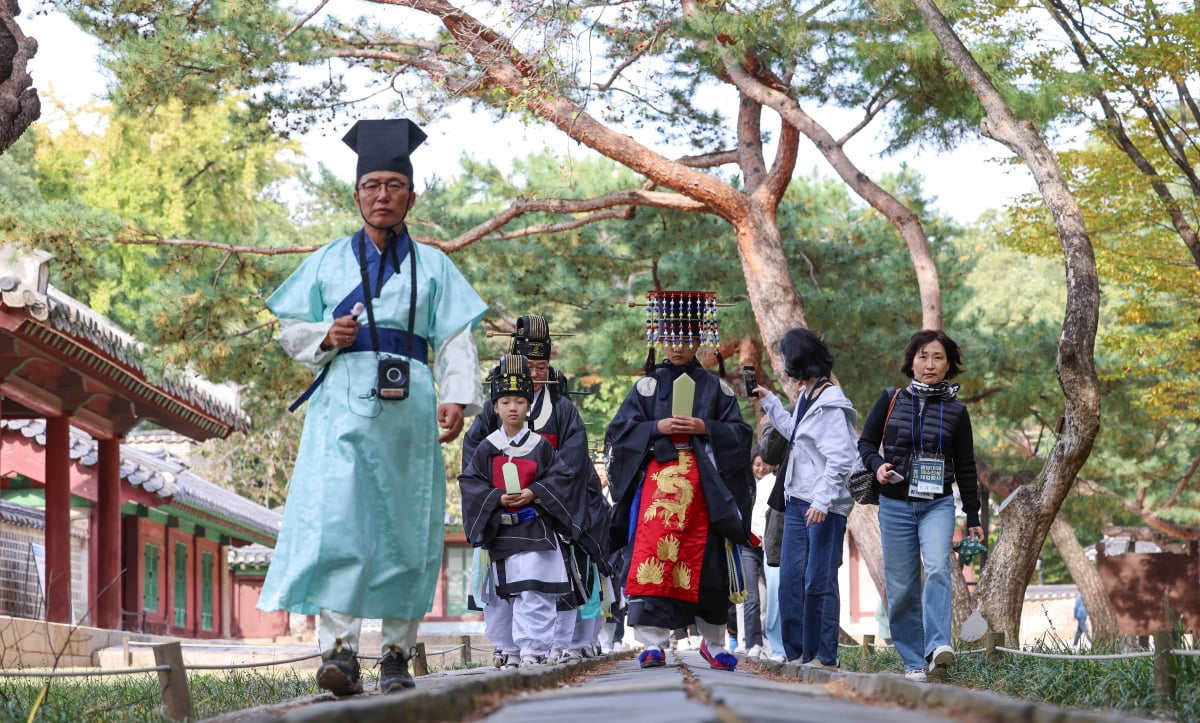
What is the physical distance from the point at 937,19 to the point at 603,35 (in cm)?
375

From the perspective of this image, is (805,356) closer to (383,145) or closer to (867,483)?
(867,483)

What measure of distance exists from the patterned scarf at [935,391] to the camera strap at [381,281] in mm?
2937

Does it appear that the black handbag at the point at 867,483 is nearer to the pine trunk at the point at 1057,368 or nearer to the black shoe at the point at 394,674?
the black shoe at the point at 394,674

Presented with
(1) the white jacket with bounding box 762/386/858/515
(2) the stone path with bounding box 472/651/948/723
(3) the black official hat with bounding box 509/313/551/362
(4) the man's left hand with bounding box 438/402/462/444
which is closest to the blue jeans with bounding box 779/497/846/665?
(1) the white jacket with bounding box 762/386/858/515

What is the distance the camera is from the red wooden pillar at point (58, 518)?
16172mm

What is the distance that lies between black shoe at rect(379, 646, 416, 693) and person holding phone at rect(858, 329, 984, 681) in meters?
2.92

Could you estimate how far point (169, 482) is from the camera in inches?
854

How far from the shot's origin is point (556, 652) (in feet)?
29.3

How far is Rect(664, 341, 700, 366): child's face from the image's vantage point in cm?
830

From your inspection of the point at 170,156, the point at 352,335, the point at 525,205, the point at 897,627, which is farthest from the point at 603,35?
the point at 170,156

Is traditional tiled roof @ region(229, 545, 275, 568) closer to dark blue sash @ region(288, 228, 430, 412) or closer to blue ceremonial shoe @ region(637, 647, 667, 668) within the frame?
blue ceremonial shoe @ region(637, 647, 667, 668)

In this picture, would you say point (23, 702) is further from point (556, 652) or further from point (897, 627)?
point (897, 627)

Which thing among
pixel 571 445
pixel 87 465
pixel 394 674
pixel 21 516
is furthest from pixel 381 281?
pixel 87 465

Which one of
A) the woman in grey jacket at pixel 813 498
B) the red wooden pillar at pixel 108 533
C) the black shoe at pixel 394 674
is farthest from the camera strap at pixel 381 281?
the red wooden pillar at pixel 108 533
